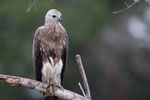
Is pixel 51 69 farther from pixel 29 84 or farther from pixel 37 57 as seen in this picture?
pixel 29 84

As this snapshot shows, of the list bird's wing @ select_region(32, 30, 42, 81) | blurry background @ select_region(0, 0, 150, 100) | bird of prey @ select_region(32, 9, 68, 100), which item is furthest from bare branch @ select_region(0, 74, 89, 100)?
blurry background @ select_region(0, 0, 150, 100)

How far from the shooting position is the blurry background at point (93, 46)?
16609 mm

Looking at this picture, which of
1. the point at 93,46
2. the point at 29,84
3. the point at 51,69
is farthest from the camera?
the point at 93,46

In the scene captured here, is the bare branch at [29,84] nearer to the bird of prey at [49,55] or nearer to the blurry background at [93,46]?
the bird of prey at [49,55]

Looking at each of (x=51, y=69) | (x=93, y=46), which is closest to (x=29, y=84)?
(x=51, y=69)

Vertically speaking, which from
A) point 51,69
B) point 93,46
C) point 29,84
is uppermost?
point 29,84

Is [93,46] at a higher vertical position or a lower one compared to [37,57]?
lower

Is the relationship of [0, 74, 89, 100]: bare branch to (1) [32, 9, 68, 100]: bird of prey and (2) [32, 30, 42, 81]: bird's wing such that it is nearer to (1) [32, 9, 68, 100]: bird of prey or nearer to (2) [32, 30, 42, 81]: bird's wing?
(1) [32, 9, 68, 100]: bird of prey

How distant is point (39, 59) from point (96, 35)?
30.9 ft

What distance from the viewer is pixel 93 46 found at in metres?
18.2

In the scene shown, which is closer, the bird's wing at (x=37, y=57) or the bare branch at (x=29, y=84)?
the bare branch at (x=29, y=84)

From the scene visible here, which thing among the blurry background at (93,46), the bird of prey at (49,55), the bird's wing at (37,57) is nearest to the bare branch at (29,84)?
the bird of prey at (49,55)

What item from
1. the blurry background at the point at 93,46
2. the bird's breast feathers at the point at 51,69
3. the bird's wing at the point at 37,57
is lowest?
the blurry background at the point at 93,46

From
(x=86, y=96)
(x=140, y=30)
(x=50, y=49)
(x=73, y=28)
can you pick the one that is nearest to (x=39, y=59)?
(x=50, y=49)
